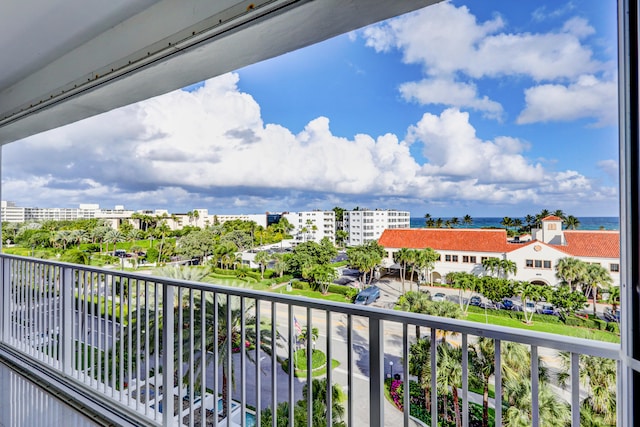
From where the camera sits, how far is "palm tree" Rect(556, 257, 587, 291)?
114 centimetres

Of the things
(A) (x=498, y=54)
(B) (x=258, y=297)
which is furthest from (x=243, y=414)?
(A) (x=498, y=54)

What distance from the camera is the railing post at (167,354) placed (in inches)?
62.9

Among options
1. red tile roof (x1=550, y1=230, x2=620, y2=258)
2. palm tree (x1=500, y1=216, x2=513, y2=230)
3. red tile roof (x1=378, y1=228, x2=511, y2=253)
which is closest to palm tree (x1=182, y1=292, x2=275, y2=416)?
red tile roof (x1=378, y1=228, x2=511, y2=253)

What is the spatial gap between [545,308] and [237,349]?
1566mm

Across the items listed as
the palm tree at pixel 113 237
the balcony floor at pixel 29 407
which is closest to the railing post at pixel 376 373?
the balcony floor at pixel 29 407

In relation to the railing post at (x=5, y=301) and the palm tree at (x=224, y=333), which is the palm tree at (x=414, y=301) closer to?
the palm tree at (x=224, y=333)

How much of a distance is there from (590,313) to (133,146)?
136 inches

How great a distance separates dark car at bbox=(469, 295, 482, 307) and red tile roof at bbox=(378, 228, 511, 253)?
20 cm

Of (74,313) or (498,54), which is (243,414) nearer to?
(74,313)

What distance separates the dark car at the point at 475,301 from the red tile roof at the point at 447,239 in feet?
0.65

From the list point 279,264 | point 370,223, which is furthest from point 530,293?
point 279,264

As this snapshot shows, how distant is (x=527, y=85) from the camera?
1.47 meters

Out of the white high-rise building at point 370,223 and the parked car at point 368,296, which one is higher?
the white high-rise building at point 370,223

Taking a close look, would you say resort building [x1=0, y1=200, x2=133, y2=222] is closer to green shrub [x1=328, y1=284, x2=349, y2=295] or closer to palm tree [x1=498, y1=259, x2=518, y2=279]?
green shrub [x1=328, y1=284, x2=349, y2=295]
